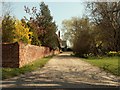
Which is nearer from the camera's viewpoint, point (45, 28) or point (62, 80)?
point (62, 80)

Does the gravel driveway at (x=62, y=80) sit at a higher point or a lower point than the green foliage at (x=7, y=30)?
lower

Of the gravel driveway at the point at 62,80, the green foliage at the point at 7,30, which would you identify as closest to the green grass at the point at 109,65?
the gravel driveway at the point at 62,80

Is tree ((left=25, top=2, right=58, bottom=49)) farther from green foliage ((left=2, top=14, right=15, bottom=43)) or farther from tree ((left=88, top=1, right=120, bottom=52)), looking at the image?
green foliage ((left=2, top=14, right=15, bottom=43))

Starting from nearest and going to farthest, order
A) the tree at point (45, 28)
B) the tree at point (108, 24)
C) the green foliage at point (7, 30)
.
Answer: the green foliage at point (7, 30)
the tree at point (108, 24)
the tree at point (45, 28)

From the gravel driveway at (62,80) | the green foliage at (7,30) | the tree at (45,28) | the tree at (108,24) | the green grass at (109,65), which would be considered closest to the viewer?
the gravel driveway at (62,80)

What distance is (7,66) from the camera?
737 inches

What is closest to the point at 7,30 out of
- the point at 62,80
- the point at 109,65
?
the point at 109,65

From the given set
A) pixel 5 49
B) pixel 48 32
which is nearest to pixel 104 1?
pixel 48 32

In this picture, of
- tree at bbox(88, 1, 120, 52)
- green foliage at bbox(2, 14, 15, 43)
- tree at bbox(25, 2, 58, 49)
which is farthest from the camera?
tree at bbox(25, 2, 58, 49)

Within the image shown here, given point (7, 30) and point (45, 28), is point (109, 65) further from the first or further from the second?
point (45, 28)

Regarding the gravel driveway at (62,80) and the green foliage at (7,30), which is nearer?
the gravel driveway at (62,80)

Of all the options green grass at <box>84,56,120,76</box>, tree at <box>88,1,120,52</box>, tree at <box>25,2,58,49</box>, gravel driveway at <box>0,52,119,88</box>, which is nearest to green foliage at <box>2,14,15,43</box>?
green grass at <box>84,56,120,76</box>

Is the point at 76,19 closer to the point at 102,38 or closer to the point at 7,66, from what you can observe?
the point at 102,38

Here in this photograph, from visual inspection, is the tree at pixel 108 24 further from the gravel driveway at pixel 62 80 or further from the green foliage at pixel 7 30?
the gravel driveway at pixel 62 80
